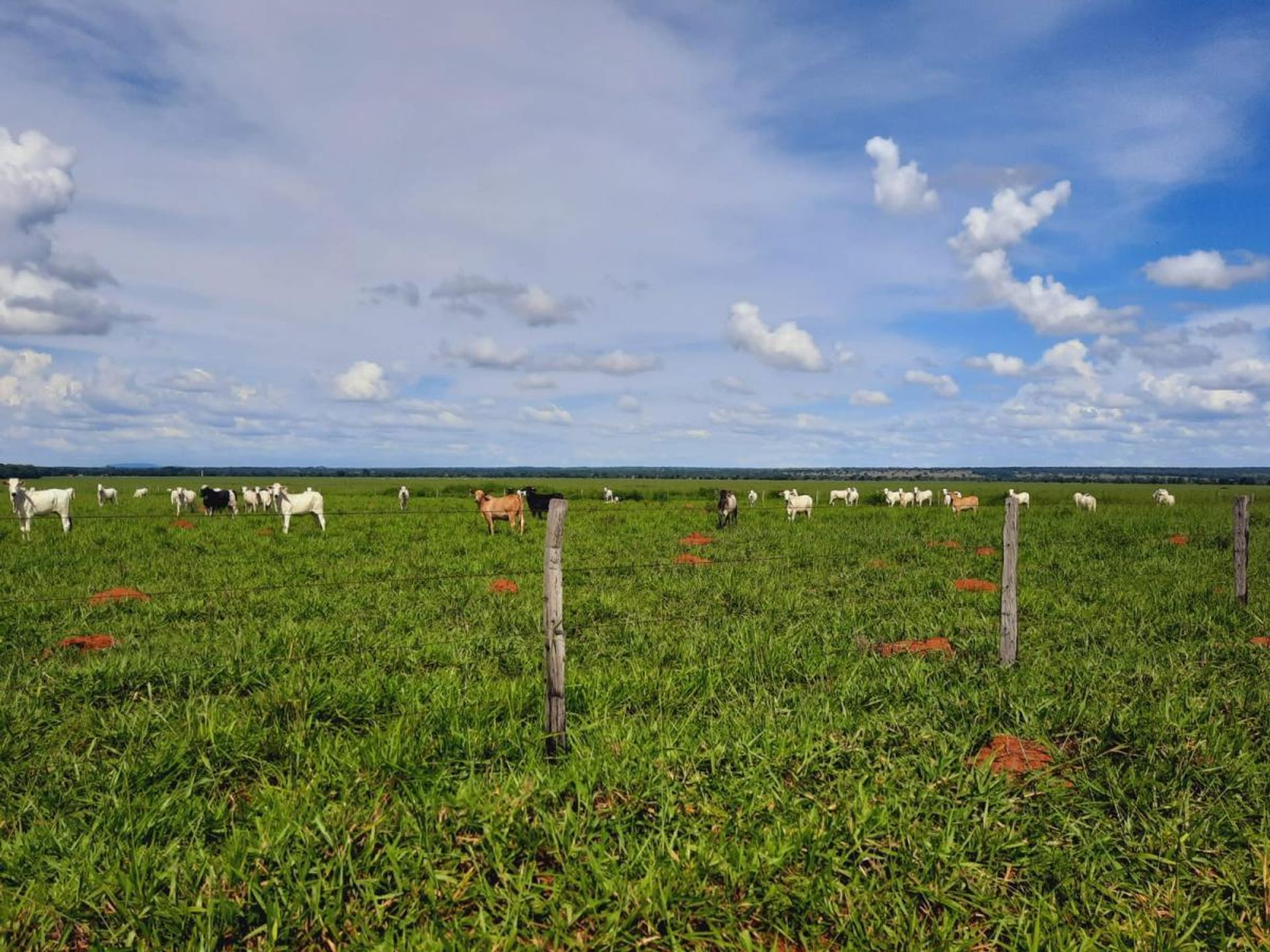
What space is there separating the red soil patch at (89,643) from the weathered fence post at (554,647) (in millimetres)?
6548

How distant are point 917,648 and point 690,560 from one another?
815 centimetres

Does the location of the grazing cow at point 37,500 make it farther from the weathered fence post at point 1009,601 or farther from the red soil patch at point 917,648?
the weathered fence post at point 1009,601

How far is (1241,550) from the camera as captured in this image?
11531 mm

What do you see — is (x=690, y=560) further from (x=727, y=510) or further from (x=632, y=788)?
(x=727, y=510)

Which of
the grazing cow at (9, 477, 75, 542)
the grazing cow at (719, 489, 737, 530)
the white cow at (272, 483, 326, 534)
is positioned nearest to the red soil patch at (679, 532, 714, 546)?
the grazing cow at (719, 489, 737, 530)

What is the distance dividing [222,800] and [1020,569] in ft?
51.7

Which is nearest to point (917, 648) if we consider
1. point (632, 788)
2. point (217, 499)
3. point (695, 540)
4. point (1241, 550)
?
point (632, 788)

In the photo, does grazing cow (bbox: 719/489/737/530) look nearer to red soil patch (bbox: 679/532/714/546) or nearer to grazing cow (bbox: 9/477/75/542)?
red soil patch (bbox: 679/532/714/546)

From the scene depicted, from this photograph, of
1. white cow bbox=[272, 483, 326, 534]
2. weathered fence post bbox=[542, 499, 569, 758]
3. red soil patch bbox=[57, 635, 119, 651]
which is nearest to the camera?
weathered fence post bbox=[542, 499, 569, 758]

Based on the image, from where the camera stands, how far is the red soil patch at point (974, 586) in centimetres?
1299

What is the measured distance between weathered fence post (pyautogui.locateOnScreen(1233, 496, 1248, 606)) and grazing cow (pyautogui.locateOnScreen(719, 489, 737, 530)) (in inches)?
717

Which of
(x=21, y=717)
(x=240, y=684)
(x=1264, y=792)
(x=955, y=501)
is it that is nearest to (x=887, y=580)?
(x=1264, y=792)

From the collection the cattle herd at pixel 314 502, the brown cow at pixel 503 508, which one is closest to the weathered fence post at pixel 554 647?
the cattle herd at pixel 314 502

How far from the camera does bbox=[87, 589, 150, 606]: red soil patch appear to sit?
11219 mm
